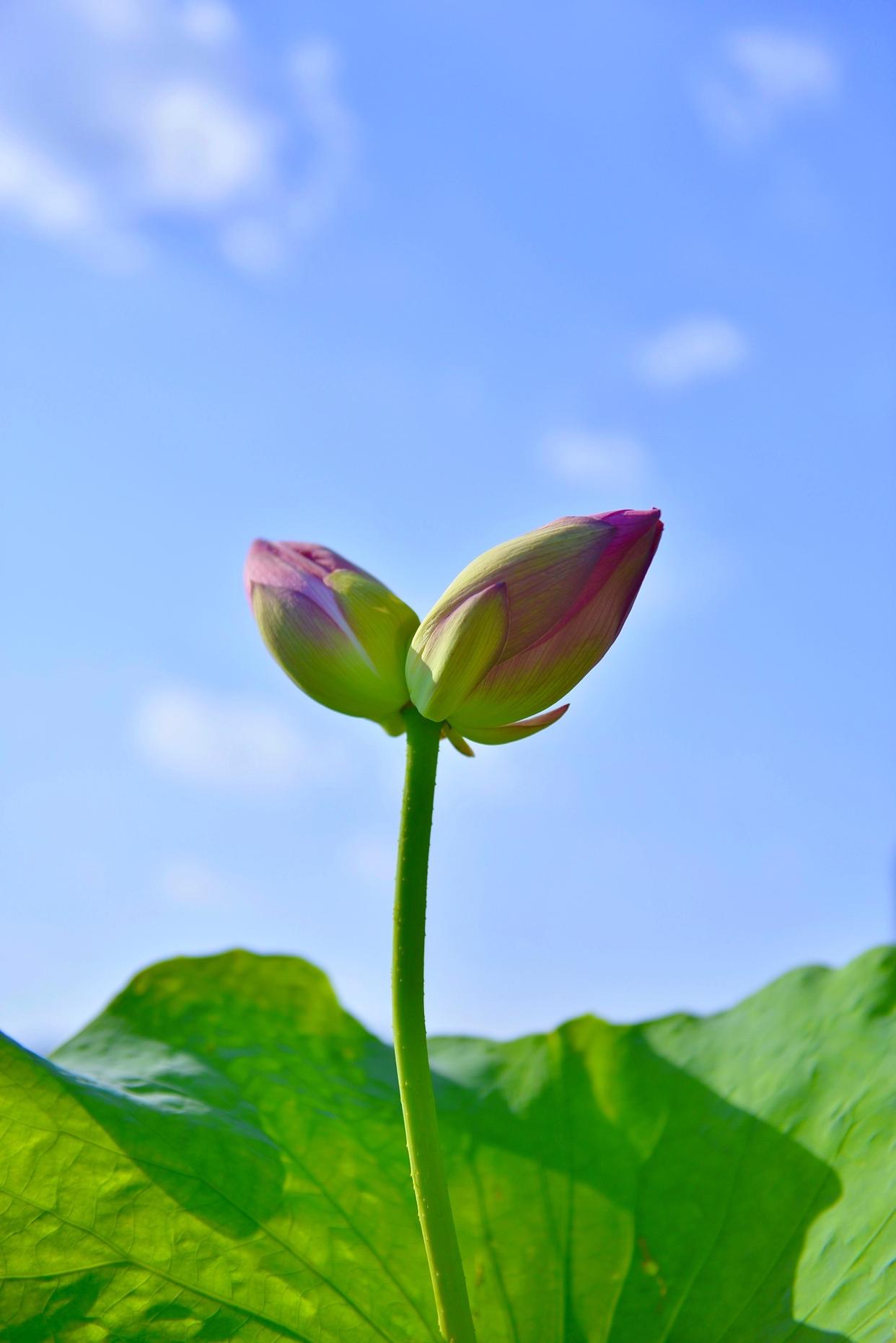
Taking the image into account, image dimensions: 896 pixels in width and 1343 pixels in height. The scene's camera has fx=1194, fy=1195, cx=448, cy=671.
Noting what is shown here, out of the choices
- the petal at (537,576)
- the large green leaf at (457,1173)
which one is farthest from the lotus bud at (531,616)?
the large green leaf at (457,1173)

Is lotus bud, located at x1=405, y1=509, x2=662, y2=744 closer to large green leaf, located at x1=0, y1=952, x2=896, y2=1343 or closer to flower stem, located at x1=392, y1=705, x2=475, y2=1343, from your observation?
flower stem, located at x1=392, y1=705, x2=475, y2=1343

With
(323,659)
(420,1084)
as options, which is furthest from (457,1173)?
(323,659)

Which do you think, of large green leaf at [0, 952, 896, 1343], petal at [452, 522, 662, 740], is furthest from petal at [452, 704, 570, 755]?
large green leaf at [0, 952, 896, 1343]

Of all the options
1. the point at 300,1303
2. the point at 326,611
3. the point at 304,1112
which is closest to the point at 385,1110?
the point at 304,1112

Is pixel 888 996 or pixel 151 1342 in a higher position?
pixel 888 996

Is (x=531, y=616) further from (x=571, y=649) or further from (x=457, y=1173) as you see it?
(x=457, y=1173)

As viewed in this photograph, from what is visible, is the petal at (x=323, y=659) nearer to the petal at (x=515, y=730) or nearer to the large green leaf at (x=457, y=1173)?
the petal at (x=515, y=730)

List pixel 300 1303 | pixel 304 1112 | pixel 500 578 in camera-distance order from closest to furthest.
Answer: pixel 500 578 < pixel 300 1303 < pixel 304 1112

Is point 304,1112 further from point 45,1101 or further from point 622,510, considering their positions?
point 622,510
